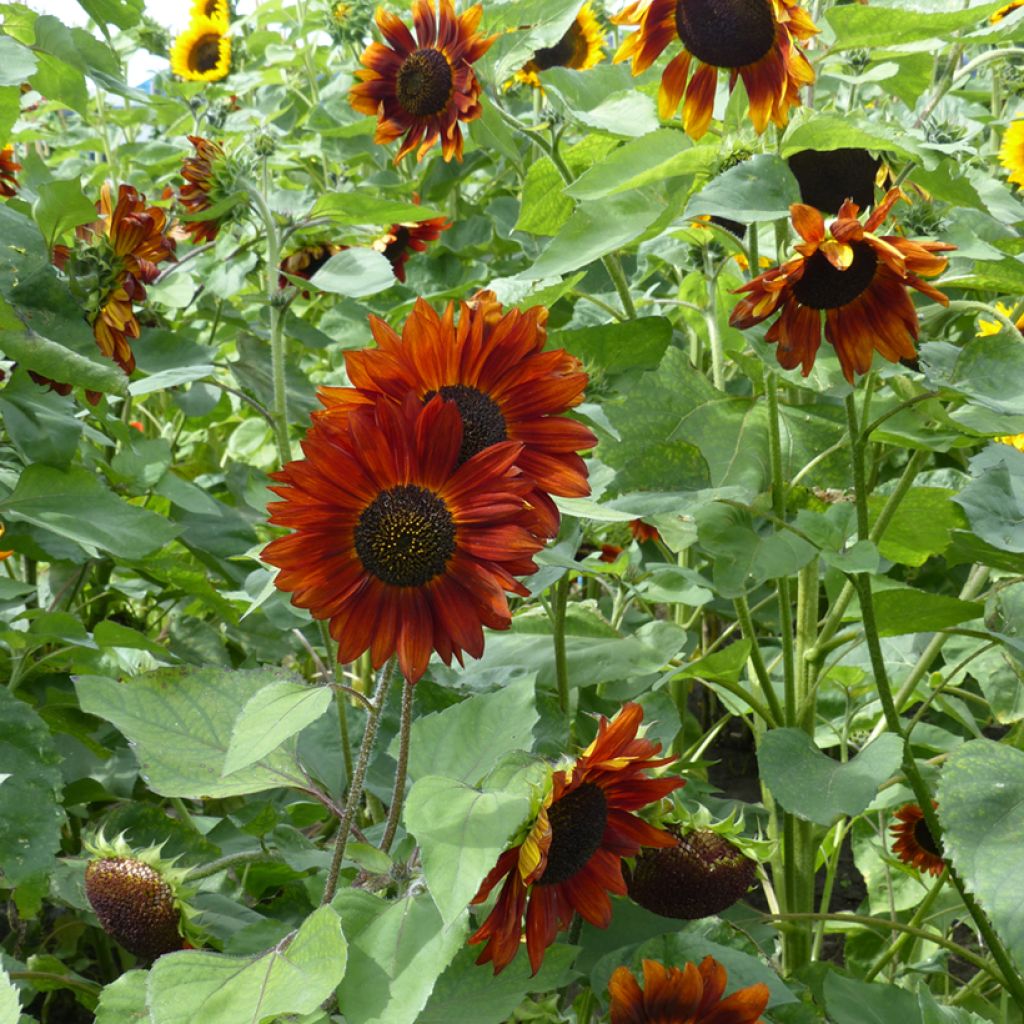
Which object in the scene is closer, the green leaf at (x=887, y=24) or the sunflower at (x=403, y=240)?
the green leaf at (x=887, y=24)

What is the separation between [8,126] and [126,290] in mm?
179

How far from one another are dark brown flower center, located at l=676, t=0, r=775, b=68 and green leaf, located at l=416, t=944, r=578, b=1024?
1.55 feet

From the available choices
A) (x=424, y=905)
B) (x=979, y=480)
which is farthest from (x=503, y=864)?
(x=979, y=480)

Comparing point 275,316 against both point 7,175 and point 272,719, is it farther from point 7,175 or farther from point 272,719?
point 272,719

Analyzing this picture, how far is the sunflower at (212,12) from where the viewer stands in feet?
7.02

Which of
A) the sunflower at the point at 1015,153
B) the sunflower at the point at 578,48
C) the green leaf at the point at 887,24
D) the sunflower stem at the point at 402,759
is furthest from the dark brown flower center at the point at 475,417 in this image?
the sunflower at the point at 578,48

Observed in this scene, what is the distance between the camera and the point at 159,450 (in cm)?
103

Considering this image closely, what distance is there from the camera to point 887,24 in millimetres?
700

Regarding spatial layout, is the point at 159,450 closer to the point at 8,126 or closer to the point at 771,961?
the point at 8,126

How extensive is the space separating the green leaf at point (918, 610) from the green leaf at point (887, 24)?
12.4 inches

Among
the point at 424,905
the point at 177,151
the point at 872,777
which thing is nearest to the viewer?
the point at 424,905

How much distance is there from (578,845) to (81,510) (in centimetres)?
41

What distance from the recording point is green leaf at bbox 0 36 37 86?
63 centimetres

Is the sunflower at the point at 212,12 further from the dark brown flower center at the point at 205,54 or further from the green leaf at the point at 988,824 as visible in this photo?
the green leaf at the point at 988,824
